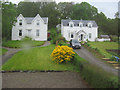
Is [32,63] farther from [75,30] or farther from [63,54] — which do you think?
[75,30]

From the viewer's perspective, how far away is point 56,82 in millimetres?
6766

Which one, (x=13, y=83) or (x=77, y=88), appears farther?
(x=13, y=83)

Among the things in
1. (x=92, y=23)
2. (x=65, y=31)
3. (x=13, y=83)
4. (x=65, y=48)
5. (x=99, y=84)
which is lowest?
(x=13, y=83)

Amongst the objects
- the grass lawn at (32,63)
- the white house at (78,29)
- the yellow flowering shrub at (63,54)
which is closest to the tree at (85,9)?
the yellow flowering shrub at (63,54)

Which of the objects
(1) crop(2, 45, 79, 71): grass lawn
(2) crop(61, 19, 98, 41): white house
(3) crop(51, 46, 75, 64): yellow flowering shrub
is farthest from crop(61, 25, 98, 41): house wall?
(3) crop(51, 46, 75, 64): yellow flowering shrub

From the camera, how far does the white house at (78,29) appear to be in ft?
93.0

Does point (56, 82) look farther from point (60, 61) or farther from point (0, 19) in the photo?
point (0, 19)

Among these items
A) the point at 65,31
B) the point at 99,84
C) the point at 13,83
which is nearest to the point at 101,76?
the point at 99,84

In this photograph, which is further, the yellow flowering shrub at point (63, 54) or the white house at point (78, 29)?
the white house at point (78, 29)

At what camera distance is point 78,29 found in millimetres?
28609

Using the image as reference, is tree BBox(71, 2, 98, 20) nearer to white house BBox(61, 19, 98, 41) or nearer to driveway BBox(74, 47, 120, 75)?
driveway BBox(74, 47, 120, 75)

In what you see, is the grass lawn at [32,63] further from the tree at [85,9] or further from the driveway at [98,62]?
the tree at [85,9]

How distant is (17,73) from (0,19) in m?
8.18

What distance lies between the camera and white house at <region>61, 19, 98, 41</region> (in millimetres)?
28345
